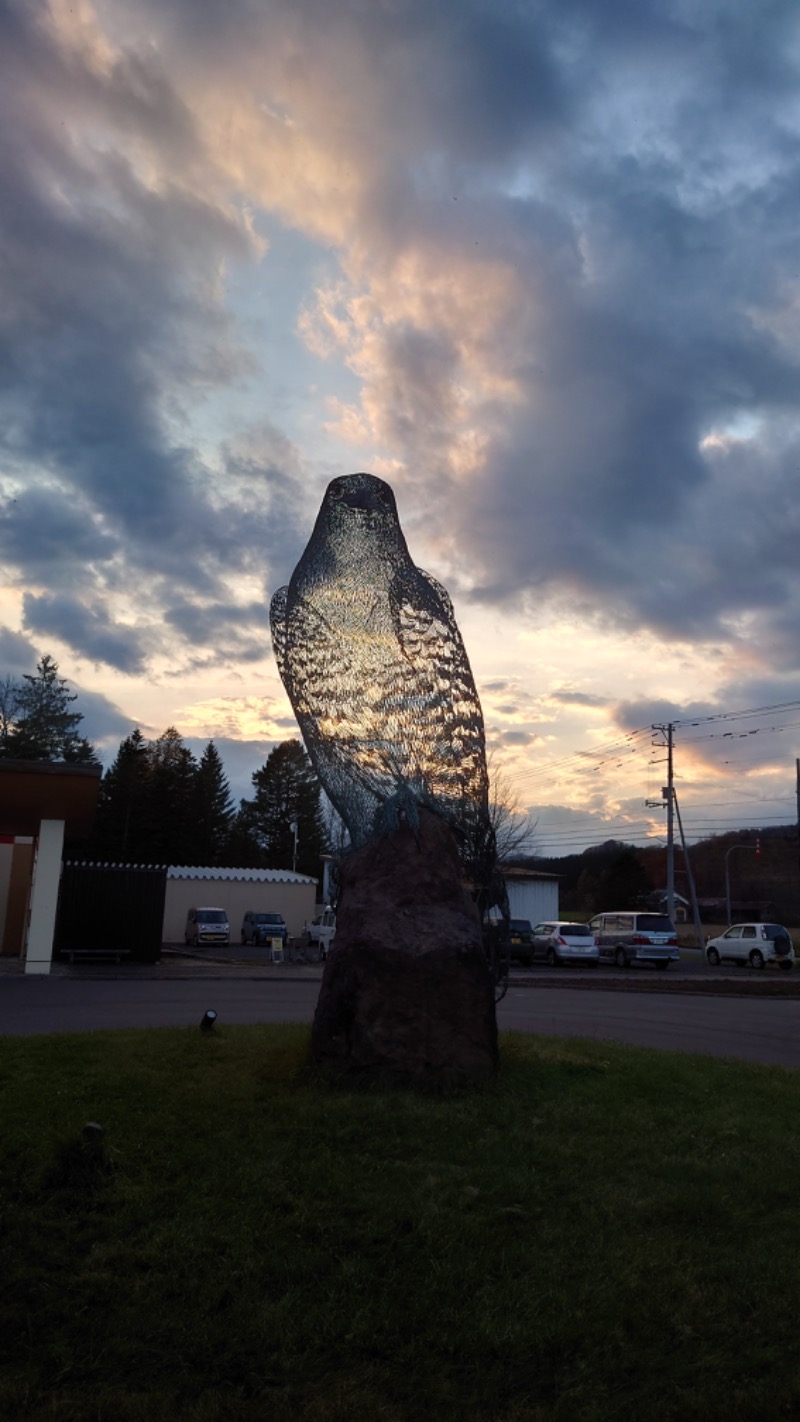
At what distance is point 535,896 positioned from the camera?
49594 mm

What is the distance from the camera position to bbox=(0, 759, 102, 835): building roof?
17.9 m

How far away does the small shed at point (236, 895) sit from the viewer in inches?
1667

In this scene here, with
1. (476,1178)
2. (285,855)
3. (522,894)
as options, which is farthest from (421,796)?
(285,855)

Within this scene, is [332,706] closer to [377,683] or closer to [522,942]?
[377,683]

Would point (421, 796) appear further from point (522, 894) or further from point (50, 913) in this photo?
point (522, 894)

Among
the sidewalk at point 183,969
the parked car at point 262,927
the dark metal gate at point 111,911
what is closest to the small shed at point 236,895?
the parked car at point 262,927

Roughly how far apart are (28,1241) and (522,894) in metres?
45.4

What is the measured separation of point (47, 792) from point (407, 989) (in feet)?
46.0

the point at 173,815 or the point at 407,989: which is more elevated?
the point at 173,815

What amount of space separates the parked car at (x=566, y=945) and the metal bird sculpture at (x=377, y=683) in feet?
81.2

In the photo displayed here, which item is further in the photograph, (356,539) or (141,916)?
(141,916)

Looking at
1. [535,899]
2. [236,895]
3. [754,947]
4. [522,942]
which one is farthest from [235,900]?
[754,947]

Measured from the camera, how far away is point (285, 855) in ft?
229

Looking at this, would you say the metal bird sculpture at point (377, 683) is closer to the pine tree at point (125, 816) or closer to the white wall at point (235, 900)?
the white wall at point (235, 900)
